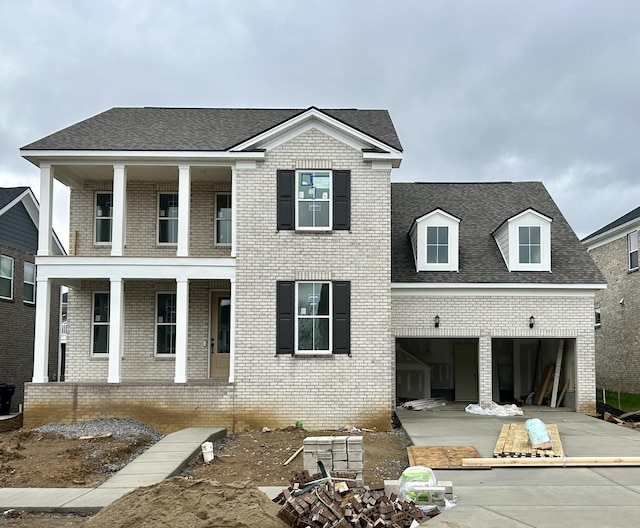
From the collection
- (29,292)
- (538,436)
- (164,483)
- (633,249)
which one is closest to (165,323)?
(29,292)

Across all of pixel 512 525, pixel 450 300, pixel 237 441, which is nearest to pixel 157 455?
pixel 237 441

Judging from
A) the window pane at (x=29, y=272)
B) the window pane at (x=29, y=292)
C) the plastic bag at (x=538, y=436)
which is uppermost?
the window pane at (x=29, y=272)

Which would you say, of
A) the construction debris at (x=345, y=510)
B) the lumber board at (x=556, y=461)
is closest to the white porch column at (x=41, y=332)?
the construction debris at (x=345, y=510)

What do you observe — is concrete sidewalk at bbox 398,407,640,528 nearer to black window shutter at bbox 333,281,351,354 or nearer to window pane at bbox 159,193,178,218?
black window shutter at bbox 333,281,351,354

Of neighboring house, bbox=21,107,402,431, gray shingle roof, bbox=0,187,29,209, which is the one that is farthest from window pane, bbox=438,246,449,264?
gray shingle roof, bbox=0,187,29,209

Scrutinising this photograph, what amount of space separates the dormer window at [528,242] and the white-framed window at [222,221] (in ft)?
23.8

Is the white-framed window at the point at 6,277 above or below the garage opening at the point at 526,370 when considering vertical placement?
above

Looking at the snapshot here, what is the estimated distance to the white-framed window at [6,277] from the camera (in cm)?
2245

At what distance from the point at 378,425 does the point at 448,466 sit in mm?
5116

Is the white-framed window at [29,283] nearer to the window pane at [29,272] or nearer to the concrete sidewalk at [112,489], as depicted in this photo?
the window pane at [29,272]

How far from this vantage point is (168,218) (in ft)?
57.6

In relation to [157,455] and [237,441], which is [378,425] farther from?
[157,455]

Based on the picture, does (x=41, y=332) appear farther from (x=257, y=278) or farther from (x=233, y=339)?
(x=257, y=278)

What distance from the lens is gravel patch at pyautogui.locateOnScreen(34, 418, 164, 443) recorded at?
14.2 metres
